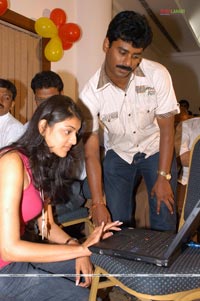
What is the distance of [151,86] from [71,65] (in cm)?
270

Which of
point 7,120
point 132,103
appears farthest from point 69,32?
point 132,103

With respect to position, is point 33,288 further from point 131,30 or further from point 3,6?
point 3,6

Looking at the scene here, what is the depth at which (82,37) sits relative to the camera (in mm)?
4121

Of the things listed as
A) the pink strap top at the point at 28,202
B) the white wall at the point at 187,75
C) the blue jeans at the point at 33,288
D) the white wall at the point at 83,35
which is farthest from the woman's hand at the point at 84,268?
the white wall at the point at 187,75

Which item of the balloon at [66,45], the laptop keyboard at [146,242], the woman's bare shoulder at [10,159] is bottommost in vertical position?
the laptop keyboard at [146,242]

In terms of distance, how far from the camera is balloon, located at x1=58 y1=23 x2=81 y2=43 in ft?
12.6

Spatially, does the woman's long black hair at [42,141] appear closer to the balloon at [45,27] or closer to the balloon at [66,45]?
the balloon at [45,27]

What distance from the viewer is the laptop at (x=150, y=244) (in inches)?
39.2

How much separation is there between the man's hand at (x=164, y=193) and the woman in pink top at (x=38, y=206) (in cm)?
48

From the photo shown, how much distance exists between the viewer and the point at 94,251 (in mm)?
1132

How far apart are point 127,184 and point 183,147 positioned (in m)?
0.80

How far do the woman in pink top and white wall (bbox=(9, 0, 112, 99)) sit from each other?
2.84 m

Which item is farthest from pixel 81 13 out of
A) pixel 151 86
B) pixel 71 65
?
pixel 151 86

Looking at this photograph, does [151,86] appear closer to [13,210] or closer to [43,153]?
[43,153]
